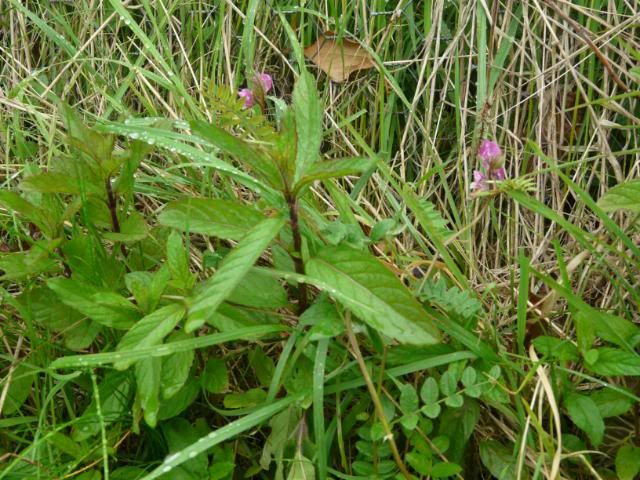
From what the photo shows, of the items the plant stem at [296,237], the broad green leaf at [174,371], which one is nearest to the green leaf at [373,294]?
the plant stem at [296,237]

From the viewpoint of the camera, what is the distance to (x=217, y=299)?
110 cm

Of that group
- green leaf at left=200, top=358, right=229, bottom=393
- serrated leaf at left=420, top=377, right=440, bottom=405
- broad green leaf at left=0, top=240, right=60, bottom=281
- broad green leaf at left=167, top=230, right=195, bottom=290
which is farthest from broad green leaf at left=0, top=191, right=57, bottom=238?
serrated leaf at left=420, top=377, right=440, bottom=405

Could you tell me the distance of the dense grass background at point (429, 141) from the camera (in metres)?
1.42

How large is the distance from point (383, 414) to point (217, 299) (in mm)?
348

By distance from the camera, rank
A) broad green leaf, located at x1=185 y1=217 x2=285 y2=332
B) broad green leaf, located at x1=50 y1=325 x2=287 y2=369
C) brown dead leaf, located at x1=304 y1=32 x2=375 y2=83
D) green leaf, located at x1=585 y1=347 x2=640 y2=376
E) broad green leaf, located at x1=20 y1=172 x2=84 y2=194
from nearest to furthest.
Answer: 1. broad green leaf, located at x1=185 y1=217 x2=285 y2=332
2. broad green leaf, located at x1=50 y1=325 x2=287 y2=369
3. green leaf, located at x1=585 y1=347 x2=640 y2=376
4. broad green leaf, located at x1=20 y1=172 x2=84 y2=194
5. brown dead leaf, located at x1=304 y1=32 x2=375 y2=83

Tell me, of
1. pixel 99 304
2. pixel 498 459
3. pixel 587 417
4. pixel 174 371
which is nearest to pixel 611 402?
pixel 587 417

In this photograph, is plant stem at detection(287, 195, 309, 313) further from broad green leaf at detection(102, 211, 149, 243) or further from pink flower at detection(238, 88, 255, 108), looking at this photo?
pink flower at detection(238, 88, 255, 108)

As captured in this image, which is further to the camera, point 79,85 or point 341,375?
point 79,85

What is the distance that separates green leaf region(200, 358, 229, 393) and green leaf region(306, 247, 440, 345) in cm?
27

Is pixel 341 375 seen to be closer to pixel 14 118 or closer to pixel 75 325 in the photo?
pixel 75 325

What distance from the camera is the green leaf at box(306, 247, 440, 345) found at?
116 centimetres

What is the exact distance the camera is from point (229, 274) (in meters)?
1.13

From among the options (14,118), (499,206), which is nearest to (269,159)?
(499,206)

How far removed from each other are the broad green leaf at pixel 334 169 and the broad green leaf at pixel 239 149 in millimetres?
43
